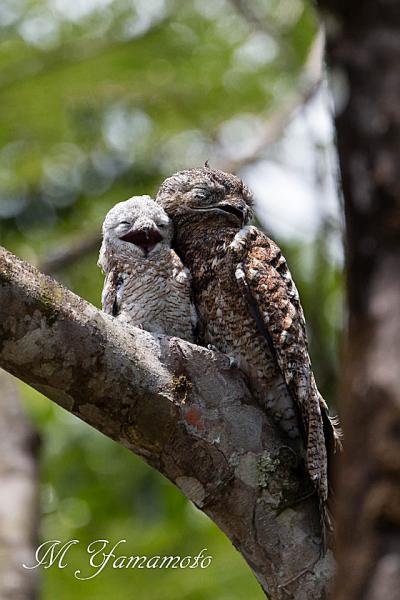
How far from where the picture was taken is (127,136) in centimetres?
994

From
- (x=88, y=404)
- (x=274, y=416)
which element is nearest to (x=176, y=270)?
(x=274, y=416)

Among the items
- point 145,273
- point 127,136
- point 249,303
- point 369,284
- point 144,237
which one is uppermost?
point 127,136

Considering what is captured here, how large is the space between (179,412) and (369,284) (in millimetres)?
2040

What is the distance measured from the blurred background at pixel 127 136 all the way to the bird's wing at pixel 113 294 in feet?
10.2

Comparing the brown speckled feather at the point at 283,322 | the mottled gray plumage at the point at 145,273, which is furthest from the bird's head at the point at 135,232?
A: the brown speckled feather at the point at 283,322

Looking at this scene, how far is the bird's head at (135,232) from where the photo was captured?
4.46 metres

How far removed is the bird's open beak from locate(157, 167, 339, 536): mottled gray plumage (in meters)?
0.16

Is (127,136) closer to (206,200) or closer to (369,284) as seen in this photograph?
(206,200)

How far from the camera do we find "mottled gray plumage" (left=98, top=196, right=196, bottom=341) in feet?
14.1

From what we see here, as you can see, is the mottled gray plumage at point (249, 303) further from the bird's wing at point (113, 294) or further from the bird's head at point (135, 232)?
the bird's wing at point (113, 294)

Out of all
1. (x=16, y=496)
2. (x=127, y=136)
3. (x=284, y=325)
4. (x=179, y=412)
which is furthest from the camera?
(x=127, y=136)

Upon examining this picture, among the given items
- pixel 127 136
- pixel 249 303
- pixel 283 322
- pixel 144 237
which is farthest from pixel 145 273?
pixel 127 136

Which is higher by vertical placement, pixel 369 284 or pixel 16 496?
pixel 16 496

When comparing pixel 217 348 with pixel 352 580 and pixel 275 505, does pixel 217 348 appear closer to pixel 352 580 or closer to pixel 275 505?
pixel 275 505
